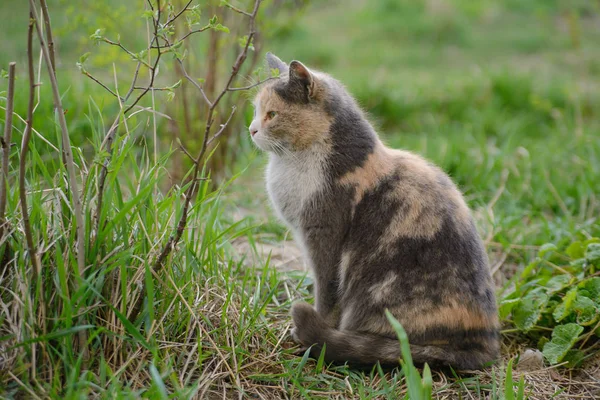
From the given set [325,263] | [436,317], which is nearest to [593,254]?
[436,317]

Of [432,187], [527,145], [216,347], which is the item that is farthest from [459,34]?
[216,347]

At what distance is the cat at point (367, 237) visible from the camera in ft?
7.01

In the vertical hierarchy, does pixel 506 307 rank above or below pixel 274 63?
below

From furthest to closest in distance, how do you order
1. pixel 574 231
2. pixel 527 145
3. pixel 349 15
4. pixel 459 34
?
pixel 349 15
pixel 459 34
pixel 527 145
pixel 574 231

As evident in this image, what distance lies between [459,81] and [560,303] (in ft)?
11.9

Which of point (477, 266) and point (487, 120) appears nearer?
point (477, 266)

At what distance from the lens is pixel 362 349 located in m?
2.12

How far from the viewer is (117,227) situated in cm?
196

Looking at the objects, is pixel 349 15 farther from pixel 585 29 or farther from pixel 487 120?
pixel 487 120

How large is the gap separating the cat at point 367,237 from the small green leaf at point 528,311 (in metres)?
0.28

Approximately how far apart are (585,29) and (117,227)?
7.62 metres

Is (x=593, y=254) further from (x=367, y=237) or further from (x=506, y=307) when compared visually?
(x=367, y=237)

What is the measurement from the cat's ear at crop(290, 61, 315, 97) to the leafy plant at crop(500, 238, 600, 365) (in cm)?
124

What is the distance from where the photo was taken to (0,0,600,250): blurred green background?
12.2 feet
